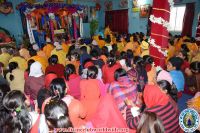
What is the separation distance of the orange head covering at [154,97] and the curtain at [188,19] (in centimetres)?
829

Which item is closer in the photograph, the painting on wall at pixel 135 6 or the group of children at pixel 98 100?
the group of children at pixel 98 100

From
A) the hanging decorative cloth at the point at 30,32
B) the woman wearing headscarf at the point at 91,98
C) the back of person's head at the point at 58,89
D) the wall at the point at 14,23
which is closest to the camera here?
the back of person's head at the point at 58,89

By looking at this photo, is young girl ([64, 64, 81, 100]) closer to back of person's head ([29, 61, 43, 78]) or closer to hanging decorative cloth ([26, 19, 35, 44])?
back of person's head ([29, 61, 43, 78])

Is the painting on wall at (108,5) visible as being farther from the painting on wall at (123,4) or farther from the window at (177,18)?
the window at (177,18)

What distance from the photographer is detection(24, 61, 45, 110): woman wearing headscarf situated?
135 inches

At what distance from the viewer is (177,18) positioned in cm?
1012

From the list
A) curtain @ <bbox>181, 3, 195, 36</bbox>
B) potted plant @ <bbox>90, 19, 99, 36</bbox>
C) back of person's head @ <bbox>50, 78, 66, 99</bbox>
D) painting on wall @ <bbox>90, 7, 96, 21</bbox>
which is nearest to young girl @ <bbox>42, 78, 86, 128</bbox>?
back of person's head @ <bbox>50, 78, 66, 99</bbox>

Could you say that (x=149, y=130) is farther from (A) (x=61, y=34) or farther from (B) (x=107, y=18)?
(B) (x=107, y=18)

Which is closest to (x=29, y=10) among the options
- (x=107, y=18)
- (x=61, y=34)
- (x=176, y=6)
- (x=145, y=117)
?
(x=61, y=34)

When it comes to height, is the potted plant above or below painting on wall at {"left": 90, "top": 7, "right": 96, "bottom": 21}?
below

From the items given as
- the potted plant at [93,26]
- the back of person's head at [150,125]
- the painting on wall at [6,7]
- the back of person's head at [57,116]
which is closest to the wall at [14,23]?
the painting on wall at [6,7]

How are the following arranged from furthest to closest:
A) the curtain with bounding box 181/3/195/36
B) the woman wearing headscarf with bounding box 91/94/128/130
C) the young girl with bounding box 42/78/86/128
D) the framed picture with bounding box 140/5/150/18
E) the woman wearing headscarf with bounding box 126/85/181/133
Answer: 1. the framed picture with bounding box 140/5/150/18
2. the curtain with bounding box 181/3/195/36
3. the woman wearing headscarf with bounding box 91/94/128/130
4. the young girl with bounding box 42/78/86/128
5. the woman wearing headscarf with bounding box 126/85/181/133

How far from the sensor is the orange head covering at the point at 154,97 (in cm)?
212

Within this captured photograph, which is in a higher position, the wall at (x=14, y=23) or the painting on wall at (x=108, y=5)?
the painting on wall at (x=108, y=5)
